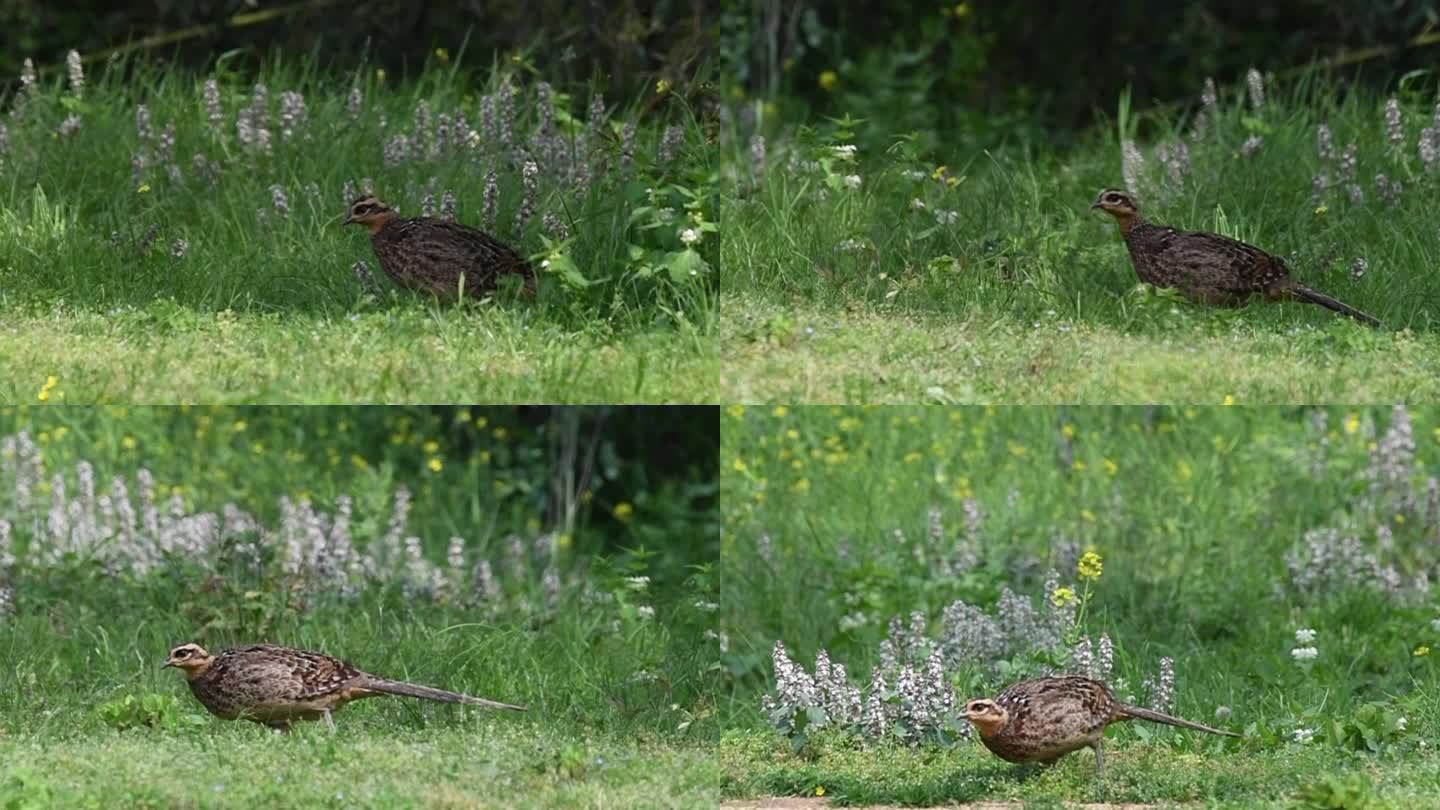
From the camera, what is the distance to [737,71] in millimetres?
18125

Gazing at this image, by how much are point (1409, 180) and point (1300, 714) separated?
4280 millimetres

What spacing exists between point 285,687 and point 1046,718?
3433 millimetres

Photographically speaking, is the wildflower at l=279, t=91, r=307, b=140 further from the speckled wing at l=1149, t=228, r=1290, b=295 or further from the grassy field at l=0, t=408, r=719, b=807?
the speckled wing at l=1149, t=228, r=1290, b=295

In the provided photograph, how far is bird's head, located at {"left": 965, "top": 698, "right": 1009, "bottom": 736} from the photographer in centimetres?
1055

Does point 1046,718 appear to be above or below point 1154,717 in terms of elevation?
above

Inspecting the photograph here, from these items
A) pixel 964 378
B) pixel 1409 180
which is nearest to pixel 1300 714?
pixel 964 378

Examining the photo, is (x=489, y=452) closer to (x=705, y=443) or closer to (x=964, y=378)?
(x=705, y=443)

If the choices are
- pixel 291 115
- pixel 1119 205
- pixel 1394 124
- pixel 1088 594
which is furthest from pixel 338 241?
pixel 1394 124

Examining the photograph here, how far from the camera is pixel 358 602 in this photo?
42.8ft

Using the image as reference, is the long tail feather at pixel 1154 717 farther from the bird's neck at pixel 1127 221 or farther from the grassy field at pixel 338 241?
the bird's neck at pixel 1127 221

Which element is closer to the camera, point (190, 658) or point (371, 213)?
point (190, 658)

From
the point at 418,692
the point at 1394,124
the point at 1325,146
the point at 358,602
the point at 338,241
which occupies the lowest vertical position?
the point at 358,602

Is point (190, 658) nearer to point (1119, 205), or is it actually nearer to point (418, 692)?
point (418, 692)

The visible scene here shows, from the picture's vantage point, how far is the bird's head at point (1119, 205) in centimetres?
1345
